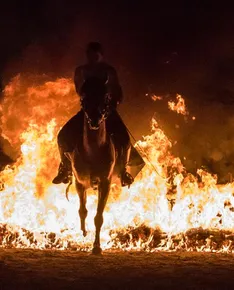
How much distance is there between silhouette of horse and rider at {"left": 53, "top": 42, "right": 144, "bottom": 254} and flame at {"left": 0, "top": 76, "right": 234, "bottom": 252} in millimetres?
1282

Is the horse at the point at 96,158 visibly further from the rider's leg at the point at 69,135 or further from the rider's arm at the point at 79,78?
the rider's arm at the point at 79,78

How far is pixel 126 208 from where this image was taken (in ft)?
41.2

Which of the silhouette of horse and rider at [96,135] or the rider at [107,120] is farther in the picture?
the rider at [107,120]

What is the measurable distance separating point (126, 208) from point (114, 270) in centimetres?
428

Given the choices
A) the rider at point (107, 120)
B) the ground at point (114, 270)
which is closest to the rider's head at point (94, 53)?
the rider at point (107, 120)

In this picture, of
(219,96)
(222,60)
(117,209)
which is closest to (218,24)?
(222,60)

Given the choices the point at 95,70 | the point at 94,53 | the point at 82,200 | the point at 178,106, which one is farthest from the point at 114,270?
the point at 178,106

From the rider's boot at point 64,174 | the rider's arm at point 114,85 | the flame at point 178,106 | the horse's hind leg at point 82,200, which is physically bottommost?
the horse's hind leg at point 82,200

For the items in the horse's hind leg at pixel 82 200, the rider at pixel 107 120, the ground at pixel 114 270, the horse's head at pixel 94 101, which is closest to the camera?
the ground at pixel 114 270

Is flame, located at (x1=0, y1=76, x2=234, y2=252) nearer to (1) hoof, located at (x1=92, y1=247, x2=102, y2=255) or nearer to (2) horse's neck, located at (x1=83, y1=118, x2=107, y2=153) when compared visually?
(1) hoof, located at (x1=92, y1=247, x2=102, y2=255)

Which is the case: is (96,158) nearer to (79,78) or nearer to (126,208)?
(79,78)

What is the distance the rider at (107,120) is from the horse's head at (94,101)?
0.31 metres

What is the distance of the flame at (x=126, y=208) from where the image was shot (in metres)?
11.6

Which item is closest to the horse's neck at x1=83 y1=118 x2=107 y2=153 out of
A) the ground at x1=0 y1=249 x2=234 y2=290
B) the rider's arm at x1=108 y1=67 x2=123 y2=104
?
the rider's arm at x1=108 y1=67 x2=123 y2=104
